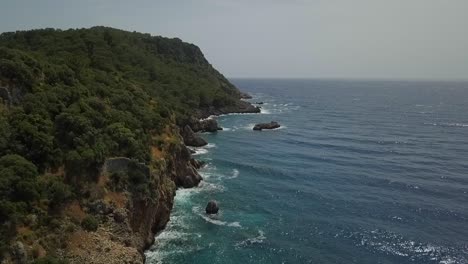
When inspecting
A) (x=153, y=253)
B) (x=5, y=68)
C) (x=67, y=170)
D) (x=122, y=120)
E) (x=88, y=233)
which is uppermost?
(x=5, y=68)

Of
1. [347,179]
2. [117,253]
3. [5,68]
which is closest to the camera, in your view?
[117,253]

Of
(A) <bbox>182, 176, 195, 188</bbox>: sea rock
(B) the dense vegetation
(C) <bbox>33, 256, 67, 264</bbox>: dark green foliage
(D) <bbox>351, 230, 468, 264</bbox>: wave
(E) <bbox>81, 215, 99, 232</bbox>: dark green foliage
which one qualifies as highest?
(B) the dense vegetation

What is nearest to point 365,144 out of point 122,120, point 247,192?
point 247,192

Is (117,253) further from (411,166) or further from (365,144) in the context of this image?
(365,144)

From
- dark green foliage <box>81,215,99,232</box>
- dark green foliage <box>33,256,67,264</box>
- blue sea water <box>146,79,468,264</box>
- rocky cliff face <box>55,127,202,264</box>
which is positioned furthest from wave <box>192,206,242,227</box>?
dark green foliage <box>33,256,67,264</box>

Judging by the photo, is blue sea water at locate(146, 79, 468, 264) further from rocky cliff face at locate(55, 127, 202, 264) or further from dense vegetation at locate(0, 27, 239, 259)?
dense vegetation at locate(0, 27, 239, 259)

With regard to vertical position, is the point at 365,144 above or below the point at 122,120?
below

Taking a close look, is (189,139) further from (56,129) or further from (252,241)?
(56,129)
